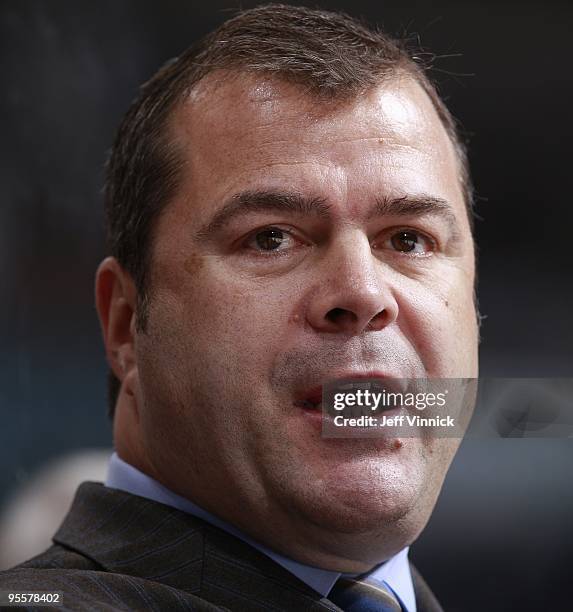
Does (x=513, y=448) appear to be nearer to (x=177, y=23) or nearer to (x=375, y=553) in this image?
(x=375, y=553)

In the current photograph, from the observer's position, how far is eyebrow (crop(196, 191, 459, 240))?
3.72 ft

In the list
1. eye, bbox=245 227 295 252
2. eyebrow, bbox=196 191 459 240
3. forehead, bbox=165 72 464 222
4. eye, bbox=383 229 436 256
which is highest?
forehead, bbox=165 72 464 222

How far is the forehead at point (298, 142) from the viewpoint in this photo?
1143mm

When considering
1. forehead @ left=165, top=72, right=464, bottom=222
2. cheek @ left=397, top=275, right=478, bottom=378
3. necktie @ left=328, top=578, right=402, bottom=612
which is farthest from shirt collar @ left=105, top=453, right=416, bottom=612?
forehead @ left=165, top=72, right=464, bottom=222

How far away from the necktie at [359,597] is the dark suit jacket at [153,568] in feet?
0.15

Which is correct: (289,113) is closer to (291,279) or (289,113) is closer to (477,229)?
(291,279)

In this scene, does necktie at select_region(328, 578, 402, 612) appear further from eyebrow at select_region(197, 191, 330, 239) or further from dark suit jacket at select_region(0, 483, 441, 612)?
eyebrow at select_region(197, 191, 330, 239)

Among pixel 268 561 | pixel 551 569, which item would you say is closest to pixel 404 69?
pixel 268 561

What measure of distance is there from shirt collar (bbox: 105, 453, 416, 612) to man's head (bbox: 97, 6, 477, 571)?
15 mm

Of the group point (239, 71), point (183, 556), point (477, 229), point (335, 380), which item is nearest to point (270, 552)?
point (183, 556)

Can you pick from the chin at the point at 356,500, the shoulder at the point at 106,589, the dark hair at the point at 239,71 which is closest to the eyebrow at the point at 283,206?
the dark hair at the point at 239,71

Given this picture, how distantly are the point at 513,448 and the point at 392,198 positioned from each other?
518 millimetres

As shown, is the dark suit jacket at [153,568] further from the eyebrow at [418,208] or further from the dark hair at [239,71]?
the eyebrow at [418,208]

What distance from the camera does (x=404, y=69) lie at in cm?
129
